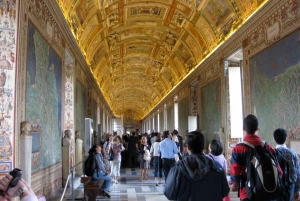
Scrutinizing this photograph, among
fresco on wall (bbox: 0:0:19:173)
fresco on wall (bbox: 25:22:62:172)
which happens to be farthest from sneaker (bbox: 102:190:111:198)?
fresco on wall (bbox: 0:0:19:173)

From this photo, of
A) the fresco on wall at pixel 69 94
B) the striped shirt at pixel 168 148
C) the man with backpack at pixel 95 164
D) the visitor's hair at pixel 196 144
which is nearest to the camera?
the visitor's hair at pixel 196 144

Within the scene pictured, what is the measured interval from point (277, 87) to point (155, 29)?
1187 centimetres

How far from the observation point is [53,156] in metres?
9.84

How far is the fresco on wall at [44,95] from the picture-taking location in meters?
7.60

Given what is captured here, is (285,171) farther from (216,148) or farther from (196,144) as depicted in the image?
(216,148)

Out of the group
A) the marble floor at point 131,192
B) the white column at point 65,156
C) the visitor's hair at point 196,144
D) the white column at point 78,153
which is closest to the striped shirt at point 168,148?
the marble floor at point 131,192

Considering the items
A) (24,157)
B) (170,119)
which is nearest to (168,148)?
(24,157)

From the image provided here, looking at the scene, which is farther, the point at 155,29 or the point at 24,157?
the point at 155,29

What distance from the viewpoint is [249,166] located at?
12.2 feet

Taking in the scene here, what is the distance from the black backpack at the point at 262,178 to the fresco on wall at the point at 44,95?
214 inches

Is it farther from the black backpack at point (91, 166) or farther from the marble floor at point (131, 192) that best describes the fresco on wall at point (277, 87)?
the black backpack at point (91, 166)

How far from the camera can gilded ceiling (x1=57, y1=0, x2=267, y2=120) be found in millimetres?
13609

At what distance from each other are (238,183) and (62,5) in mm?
9801

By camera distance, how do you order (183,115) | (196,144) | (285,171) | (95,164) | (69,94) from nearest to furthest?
(196,144)
(285,171)
(95,164)
(69,94)
(183,115)
